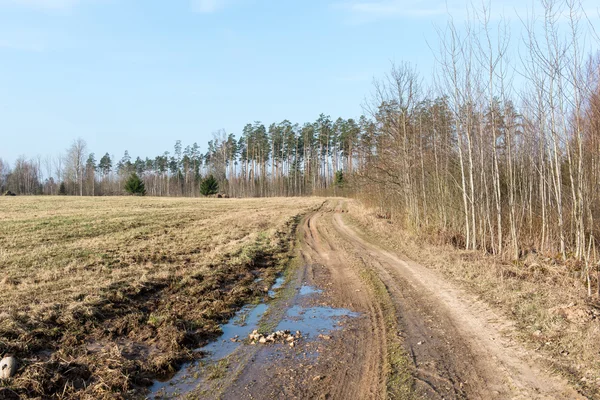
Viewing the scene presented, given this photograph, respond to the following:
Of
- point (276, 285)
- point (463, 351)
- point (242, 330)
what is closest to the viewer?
point (463, 351)

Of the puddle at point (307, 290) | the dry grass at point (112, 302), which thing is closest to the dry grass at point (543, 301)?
the puddle at point (307, 290)

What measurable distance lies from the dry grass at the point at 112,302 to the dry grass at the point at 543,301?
4833mm

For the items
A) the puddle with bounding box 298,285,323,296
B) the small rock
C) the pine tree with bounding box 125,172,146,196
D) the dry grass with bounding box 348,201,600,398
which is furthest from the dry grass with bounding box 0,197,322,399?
the pine tree with bounding box 125,172,146,196

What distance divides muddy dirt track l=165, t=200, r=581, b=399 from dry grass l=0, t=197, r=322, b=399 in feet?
3.64

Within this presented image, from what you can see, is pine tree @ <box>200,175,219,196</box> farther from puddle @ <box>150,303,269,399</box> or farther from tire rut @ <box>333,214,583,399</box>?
→ puddle @ <box>150,303,269,399</box>

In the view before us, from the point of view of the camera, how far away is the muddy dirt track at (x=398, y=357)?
449 cm

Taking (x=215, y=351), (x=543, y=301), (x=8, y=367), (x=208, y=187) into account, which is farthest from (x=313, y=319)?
(x=208, y=187)

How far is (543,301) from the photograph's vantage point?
7.34 meters

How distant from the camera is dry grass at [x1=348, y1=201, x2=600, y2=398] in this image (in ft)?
16.6

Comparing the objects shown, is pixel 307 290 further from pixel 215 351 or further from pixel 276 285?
pixel 215 351

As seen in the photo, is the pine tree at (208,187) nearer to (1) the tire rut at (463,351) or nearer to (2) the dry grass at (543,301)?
(2) the dry grass at (543,301)

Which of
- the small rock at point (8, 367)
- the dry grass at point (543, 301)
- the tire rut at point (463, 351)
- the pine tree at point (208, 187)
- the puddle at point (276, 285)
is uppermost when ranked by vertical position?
the pine tree at point (208, 187)

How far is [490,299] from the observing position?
7.99 m

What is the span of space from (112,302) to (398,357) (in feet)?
17.4
